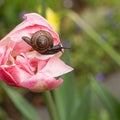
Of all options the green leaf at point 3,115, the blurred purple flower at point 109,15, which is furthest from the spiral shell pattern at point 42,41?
the blurred purple flower at point 109,15

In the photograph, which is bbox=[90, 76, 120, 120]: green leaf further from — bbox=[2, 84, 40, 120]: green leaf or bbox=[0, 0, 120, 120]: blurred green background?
bbox=[0, 0, 120, 120]: blurred green background

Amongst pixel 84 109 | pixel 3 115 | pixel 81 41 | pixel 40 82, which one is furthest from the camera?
pixel 81 41

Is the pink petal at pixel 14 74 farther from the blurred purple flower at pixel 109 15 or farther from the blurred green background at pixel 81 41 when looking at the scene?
the blurred purple flower at pixel 109 15

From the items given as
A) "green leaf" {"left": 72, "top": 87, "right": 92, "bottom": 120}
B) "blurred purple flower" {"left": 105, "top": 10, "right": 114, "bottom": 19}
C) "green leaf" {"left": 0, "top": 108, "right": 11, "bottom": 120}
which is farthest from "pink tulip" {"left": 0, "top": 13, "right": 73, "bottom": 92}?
"blurred purple flower" {"left": 105, "top": 10, "right": 114, "bottom": 19}

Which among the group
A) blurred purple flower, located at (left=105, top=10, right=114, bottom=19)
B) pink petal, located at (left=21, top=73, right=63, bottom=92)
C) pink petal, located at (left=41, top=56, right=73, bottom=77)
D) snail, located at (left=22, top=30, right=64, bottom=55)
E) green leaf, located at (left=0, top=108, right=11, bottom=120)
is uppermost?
snail, located at (left=22, top=30, right=64, bottom=55)

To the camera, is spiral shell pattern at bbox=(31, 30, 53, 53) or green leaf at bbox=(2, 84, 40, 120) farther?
green leaf at bbox=(2, 84, 40, 120)

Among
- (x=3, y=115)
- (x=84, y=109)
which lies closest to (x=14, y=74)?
(x=84, y=109)

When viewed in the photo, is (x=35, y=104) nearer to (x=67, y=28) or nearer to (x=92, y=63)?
(x=92, y=63)

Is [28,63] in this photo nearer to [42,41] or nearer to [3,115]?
[42,41]
